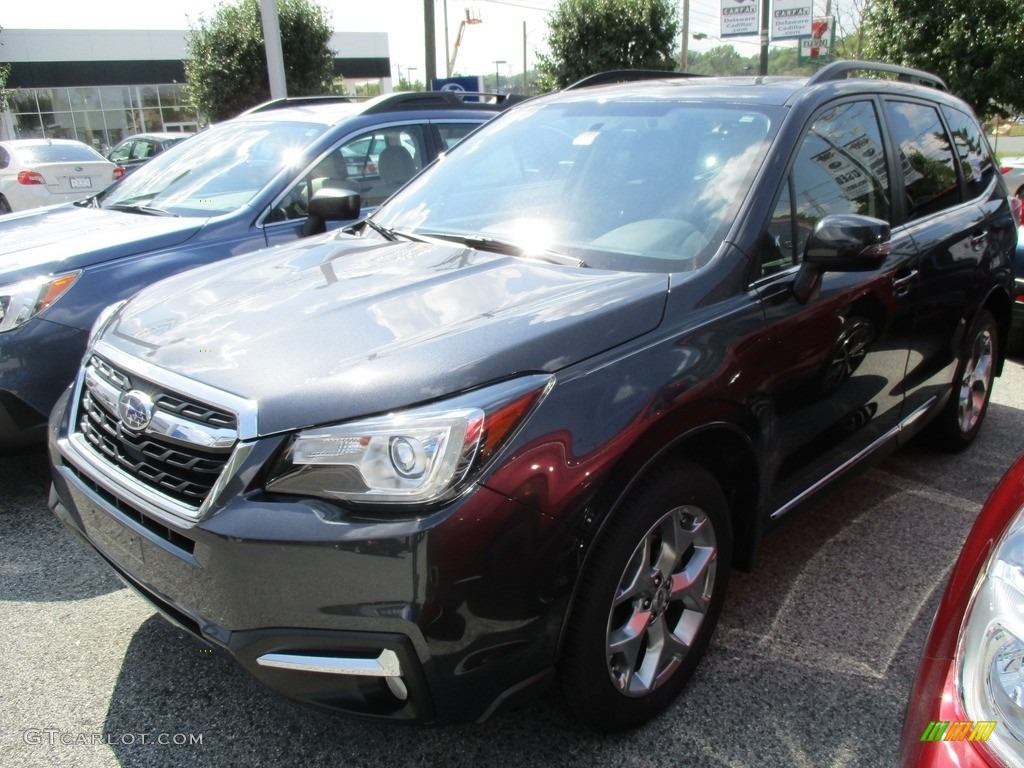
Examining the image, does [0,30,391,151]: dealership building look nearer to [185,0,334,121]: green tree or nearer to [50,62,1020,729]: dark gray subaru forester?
[185,0,334,121]: green tree

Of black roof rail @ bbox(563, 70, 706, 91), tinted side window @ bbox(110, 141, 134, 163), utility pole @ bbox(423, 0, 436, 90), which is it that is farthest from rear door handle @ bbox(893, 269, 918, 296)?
tinted side window @ bbox(110, 141, 134, 163)

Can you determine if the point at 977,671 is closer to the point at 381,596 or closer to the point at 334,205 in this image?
the point at 381,596

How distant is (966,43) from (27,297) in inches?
609

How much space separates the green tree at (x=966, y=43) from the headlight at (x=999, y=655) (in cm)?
1549

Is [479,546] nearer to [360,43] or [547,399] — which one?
[547,399]

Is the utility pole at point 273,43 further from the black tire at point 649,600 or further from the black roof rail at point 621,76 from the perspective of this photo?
the black tire at point 649,600

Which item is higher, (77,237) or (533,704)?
(77,237)

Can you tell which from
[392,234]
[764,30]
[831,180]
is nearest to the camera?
[831,180]

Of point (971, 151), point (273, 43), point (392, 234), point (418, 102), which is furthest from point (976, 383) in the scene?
point (273, 43)

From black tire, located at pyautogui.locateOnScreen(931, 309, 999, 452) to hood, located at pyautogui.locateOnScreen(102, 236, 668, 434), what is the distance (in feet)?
7.92

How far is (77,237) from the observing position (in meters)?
4.11

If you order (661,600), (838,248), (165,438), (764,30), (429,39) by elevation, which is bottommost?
(661,600)

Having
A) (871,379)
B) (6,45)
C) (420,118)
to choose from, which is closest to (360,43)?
(6,45)

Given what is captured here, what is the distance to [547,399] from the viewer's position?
196cm
